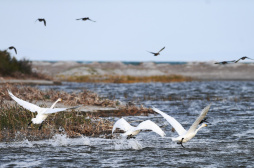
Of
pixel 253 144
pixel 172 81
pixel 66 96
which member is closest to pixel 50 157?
pixel 253 144

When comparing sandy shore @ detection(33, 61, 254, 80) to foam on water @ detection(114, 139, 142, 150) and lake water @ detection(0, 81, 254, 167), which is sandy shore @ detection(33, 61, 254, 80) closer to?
lake water @ detection(0, 81, 254, 167)

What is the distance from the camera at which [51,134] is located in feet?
43.3

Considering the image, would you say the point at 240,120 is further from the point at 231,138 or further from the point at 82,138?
the point at 82,138

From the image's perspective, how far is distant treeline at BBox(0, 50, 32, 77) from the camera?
39031 millimetres

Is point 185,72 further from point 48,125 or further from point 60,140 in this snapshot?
point 60,140

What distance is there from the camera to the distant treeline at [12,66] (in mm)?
39031

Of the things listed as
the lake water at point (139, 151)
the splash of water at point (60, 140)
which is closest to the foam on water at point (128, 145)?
the lake water at point (139, 151)

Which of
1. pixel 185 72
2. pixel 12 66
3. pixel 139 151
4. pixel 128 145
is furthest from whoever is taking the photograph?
pixel 185 72

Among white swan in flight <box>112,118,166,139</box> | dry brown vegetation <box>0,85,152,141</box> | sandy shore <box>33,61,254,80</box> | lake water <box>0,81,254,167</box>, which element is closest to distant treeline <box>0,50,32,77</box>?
sandy shore <box>33,61,254,80</box>

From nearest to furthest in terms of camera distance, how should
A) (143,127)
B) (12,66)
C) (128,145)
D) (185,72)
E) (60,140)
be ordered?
1. (143,127)
2. (128,145)
3. (60,140)
4. (12,66)
5. (185,72)

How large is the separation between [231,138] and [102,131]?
152 inches

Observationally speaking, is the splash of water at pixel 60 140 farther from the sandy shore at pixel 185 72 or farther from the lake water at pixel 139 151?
the sandy shore at pixel 185 72

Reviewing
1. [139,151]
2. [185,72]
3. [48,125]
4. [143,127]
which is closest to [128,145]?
[139,151]

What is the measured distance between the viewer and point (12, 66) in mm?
40219
